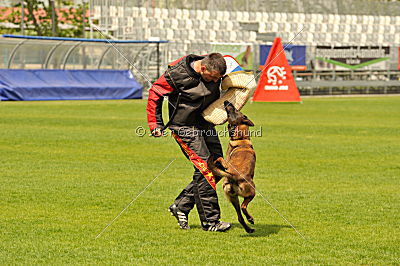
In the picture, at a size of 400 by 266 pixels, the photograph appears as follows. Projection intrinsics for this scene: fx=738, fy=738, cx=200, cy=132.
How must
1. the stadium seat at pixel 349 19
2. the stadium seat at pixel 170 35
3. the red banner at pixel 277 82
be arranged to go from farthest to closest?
1. the stadium seat at pixel 349 19
2. the stadium seat at pixel 170 35
3. the red banner at pixel 277 82

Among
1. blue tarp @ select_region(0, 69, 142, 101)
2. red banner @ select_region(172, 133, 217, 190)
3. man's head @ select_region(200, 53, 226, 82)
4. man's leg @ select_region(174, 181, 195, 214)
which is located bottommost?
blue tarp @ select_region(0, 69, 142, 101)

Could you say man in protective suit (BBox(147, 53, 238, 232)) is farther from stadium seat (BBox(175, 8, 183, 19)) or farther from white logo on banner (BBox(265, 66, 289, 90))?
stadium seat (BBox(175, 8, 183, 19))

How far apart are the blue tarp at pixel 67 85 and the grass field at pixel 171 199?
11.3 metres

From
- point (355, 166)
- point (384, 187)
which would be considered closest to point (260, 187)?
point (384, 187)

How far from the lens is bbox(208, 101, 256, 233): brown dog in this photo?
22.4ft

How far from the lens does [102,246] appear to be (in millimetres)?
6719

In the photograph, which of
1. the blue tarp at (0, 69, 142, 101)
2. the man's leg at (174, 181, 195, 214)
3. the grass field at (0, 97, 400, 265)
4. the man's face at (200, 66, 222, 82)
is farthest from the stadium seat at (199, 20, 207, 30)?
the man's face at (200, 66, 222, 82)

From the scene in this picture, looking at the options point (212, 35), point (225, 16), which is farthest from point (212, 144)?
point (225, 16)

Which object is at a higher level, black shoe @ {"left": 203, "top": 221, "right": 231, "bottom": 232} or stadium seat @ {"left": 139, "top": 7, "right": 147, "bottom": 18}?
stadium seat @ {"left": 139, "top": 7, "right": 147, "bottom": 18}

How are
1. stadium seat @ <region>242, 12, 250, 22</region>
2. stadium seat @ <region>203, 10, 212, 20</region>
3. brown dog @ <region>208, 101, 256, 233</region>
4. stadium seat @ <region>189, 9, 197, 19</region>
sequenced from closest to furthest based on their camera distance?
brown dog @ <region>208, 101, 256, 233</region> → stadium seat @ <region>189, 9, 197, 19</region> → stadium seat @ <region>203, 10, 212, 20</region> → stadium seat @ <region>242, 12, 250, 22</region>

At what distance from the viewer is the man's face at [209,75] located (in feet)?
22.8

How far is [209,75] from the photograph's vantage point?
7.00m

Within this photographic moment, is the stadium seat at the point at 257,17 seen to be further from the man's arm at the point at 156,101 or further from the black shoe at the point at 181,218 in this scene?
the man's arm at the point at 156,101

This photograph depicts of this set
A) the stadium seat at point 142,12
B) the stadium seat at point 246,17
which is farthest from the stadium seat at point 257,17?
the stadium seat at point 142,12
